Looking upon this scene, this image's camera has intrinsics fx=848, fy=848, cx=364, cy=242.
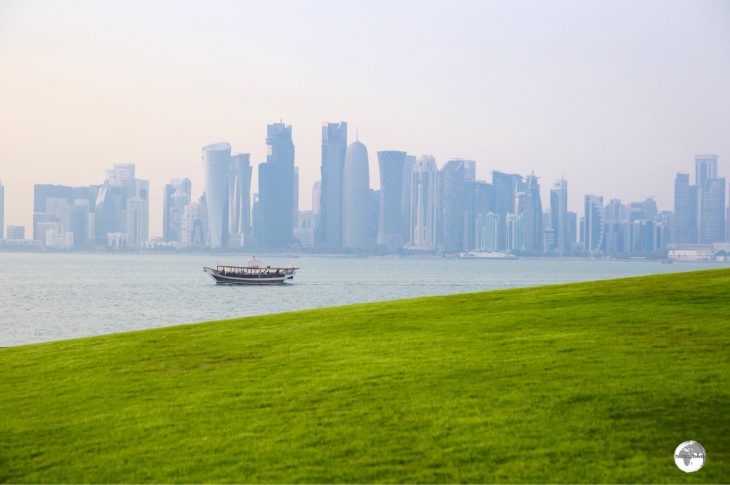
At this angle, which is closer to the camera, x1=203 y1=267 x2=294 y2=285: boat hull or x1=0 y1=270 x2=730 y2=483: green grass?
x1=0 y1=270 x2=730 y2=483: green grass

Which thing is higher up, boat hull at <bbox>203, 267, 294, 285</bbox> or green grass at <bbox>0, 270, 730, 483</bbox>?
green grass at <bbox>0, 270, 730, 483</bbox>

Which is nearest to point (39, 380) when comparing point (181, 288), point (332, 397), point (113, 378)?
point (113, 378)

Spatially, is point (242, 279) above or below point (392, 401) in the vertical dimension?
below

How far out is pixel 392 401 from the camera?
1073 centimetres

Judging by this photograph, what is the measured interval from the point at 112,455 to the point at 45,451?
0.98 metres

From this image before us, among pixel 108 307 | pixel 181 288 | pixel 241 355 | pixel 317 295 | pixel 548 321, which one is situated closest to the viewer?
pixel 241 355

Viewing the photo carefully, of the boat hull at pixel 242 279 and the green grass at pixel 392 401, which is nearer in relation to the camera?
the green grass at pixel 392 401

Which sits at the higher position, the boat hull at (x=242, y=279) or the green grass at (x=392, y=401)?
the green grass at (x=392, y=401)

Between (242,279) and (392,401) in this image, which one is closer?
(392,401)

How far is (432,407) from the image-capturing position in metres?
10.4

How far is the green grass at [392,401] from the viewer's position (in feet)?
28.7

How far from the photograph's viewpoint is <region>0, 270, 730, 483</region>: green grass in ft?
28.7

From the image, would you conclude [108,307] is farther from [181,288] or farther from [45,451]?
[45,451]

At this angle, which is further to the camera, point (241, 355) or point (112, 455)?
point (241, 355)
